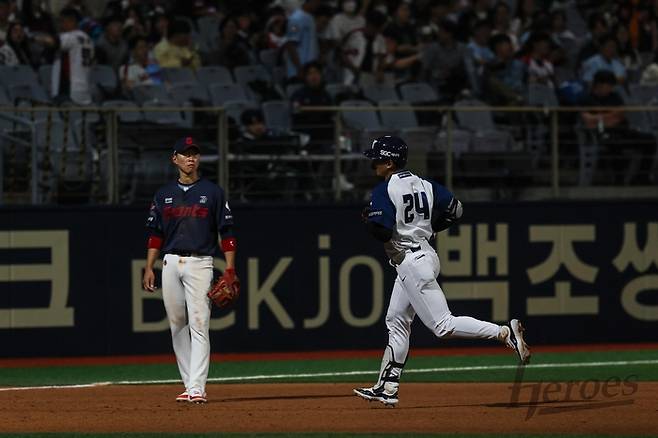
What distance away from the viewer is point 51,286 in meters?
16.1

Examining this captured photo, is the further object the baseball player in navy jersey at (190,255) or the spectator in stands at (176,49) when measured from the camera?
the spectator in stands at (176,49)

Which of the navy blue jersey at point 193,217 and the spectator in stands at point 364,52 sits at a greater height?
the spectator in stands at point 364,52

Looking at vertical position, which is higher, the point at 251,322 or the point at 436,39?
the point at 436,39

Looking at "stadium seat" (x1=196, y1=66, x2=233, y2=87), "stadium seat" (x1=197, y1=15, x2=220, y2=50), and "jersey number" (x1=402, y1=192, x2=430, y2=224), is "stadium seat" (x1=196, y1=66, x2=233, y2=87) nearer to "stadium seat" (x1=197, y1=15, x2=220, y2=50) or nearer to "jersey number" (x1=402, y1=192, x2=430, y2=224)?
"stadium seat" (x1=197, y1=15, x2=220, y2=50)

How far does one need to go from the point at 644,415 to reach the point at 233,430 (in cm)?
316

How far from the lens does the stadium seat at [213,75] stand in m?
19.2

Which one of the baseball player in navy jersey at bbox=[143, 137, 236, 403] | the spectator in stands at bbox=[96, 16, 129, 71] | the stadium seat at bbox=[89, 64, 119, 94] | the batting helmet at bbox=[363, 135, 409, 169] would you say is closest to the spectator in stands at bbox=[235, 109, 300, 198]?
the stadium seat at bbox=[89, 64, 119, 94]

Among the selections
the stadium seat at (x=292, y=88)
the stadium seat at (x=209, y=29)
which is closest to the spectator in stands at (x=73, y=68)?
the stadium seat at (x=292, y=88)

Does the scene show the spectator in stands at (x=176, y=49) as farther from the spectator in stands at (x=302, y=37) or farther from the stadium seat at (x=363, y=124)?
the stadium seat at (x=363, y=124)

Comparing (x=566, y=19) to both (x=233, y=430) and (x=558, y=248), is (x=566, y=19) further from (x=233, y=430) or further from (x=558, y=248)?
(x=233, y=430)

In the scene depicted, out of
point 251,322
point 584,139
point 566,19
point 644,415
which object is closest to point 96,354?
point 251,322

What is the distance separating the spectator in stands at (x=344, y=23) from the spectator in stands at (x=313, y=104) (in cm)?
196

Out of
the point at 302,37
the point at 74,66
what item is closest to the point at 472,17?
the point at 302,37

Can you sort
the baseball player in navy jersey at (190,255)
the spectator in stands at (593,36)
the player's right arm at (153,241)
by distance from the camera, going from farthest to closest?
the spectator in stands at (593,36)
the player's right arm at (153,241)
the baseball player in navy jersey at (190,255)
